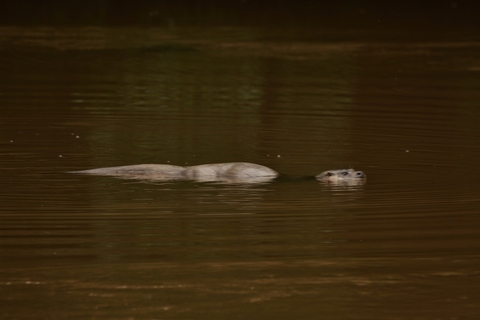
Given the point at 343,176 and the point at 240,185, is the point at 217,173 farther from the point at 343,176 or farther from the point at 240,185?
the point at 343,176

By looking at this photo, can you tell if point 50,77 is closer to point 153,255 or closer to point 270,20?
point 270,20

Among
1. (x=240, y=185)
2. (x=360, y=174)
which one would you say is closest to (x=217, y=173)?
(x=240, y=185)

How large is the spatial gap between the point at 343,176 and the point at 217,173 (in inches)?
47.3

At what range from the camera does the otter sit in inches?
422

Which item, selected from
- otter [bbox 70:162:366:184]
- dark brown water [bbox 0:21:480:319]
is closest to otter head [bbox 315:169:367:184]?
otter [bbox 70:162:366:184]

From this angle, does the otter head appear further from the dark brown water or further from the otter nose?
the dark brown water

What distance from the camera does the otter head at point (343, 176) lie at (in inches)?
420

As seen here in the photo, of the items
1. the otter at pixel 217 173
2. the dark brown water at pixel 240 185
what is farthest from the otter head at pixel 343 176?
the dark brown water at pixel 240 185

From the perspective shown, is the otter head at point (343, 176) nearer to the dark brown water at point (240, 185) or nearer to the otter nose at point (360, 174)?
the otter nose at point (360, 174)

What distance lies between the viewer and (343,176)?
35.1 feet

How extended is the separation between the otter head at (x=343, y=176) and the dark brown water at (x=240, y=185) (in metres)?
0.19

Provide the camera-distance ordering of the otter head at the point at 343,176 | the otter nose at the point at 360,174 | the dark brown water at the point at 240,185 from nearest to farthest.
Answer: the dark brown water at the point at 240,185, the otter head at the point at 343,176, the otter nose at the point at 360,174

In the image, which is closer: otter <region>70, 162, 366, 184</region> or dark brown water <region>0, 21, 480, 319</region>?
dark brown water <region>0, 21, 480, 319</region>

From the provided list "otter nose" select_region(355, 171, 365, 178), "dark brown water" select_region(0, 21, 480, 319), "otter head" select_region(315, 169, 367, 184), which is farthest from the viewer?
"otter nose" select_region(355, 171, 365, 178)
